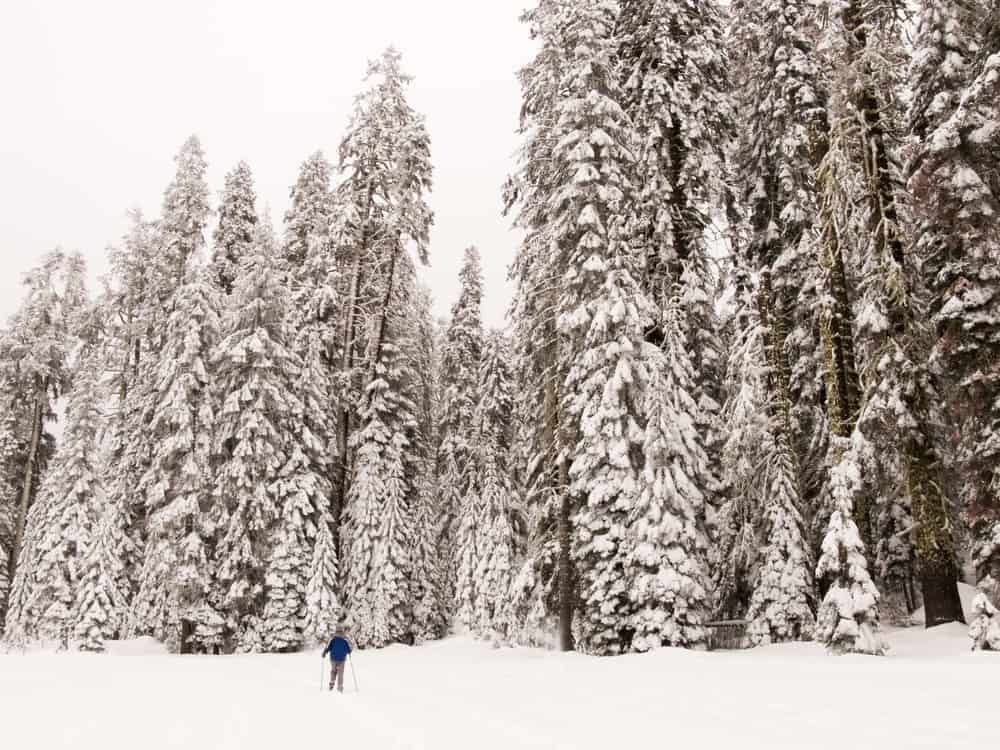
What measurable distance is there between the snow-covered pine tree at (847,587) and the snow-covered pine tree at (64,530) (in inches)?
1023

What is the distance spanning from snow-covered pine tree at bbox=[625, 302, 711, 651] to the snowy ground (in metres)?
1.28

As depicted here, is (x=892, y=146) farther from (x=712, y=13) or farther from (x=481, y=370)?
(x=481, y=370)

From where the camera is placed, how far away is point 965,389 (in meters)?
15.9

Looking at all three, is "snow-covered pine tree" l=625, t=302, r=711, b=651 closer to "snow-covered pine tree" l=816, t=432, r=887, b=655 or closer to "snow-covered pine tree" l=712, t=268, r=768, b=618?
"snow-covered pine tree" l=712, t=268, r=768, b=618

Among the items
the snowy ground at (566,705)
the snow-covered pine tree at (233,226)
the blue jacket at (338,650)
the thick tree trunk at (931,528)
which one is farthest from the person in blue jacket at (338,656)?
the snow-covered pine tree at (233,226)

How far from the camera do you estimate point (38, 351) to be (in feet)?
121

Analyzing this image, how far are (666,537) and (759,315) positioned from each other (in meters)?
6.98

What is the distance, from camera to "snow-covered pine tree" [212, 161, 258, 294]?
3312 centimetres

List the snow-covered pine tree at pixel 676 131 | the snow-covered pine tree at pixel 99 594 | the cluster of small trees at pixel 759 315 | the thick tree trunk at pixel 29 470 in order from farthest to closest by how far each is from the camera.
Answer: the thick tree trunk at pixel 29 470
the snow-covered pine tree at pixel 99 594
the snow-covered pine tree at pixel 676 131
the cluster of small trees at pixel 759 315

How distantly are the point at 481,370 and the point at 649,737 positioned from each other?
95.0ft

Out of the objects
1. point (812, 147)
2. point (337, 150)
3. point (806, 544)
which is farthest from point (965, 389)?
point (337, 150)

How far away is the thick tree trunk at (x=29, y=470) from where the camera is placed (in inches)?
1416

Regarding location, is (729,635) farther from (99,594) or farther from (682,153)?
(99,594)

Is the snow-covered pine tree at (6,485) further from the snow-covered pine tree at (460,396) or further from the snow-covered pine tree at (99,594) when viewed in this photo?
the snow-covered pine tree at (460,396)
